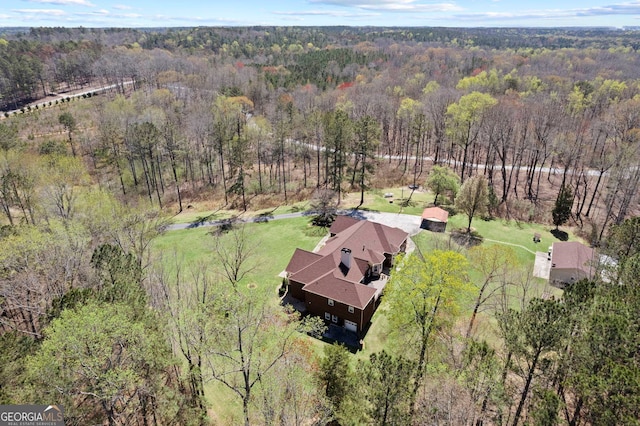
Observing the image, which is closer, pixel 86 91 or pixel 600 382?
pixel 600 382

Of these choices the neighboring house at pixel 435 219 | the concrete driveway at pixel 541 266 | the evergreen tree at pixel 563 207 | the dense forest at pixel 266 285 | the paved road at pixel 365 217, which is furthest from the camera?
the paved road at pixel 365 217

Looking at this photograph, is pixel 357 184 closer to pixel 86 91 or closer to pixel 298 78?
pixel 298 78

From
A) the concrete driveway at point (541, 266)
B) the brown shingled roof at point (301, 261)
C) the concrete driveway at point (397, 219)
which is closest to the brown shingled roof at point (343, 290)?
the brown shingled roof at point (301, 261)

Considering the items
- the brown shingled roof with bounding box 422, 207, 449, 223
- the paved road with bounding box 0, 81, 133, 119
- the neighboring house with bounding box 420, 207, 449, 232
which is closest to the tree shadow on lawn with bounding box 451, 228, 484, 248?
the neighboring house with bounding box 420, 207, 449, 232

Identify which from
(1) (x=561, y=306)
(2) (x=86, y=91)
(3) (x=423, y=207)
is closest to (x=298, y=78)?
(2) (x=86, y=91)

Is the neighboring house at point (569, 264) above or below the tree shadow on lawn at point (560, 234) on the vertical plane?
above
